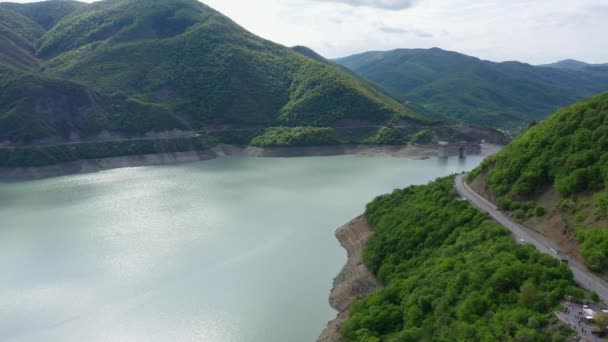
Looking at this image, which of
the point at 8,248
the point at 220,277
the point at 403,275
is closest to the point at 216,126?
the point at 8,248

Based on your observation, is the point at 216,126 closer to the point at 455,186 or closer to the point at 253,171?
the point at 253,171

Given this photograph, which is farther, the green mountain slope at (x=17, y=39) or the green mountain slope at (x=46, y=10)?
the green mountain slope at (x=46, y=10)

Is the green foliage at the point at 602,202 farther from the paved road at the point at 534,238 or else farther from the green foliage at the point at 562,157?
the paved road at the point at 534,238

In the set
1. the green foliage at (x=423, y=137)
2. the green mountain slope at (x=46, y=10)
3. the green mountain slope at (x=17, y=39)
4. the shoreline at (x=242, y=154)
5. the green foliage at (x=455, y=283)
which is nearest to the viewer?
the green foliage at (x=455, y=283)

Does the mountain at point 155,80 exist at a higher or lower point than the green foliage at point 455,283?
higher

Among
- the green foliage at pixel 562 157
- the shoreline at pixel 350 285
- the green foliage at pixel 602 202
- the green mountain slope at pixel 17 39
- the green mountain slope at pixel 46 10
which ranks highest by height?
the green mountain slope at pixel 46 10

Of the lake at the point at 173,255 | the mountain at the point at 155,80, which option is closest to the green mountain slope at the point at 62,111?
the mountain at the point at 155,80

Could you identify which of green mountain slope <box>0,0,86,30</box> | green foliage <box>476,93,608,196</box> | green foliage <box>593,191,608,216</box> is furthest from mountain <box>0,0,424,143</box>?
green foliage <box>593,191,608,216</box>

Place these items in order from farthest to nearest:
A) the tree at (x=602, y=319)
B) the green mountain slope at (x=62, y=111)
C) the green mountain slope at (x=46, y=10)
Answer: the green mountain slope at (x=46, y=10), the green mountain slope at (x=62, y=111), the tree at (x=602, y=319)

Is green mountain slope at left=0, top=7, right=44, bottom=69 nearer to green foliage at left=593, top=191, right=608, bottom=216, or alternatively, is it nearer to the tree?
green foliage at left=593, top=191, right=608, bottom=216
